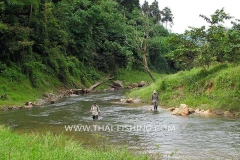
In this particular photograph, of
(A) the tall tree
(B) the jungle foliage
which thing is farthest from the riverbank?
(A) the tall tree

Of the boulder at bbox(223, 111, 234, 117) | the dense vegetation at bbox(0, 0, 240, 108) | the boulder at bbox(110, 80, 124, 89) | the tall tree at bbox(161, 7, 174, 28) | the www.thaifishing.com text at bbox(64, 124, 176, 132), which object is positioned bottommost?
the www.thaifishing.com text at bbox(64, 124, 176, 132)

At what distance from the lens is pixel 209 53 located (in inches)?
985

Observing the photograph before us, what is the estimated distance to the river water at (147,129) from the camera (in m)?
11.8

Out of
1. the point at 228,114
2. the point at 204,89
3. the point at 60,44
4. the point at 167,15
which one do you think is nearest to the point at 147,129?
the point at 228,114

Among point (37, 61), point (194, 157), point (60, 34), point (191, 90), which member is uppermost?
point (60, 34)

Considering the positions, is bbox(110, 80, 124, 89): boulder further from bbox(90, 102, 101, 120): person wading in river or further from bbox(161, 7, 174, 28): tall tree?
bbox(161, 7, 174, 28): tall tree

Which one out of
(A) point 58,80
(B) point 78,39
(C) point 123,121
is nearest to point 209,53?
(C) point 123,121

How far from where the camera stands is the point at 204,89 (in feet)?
79.1

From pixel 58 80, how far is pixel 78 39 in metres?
11.6

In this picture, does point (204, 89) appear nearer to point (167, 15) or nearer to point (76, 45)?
point (76, 45)

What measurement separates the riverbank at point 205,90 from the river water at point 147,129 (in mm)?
1752

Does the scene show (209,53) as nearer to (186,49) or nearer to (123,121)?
(186,49)

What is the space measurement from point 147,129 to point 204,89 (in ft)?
31.6

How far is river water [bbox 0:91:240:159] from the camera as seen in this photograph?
1184 cm
